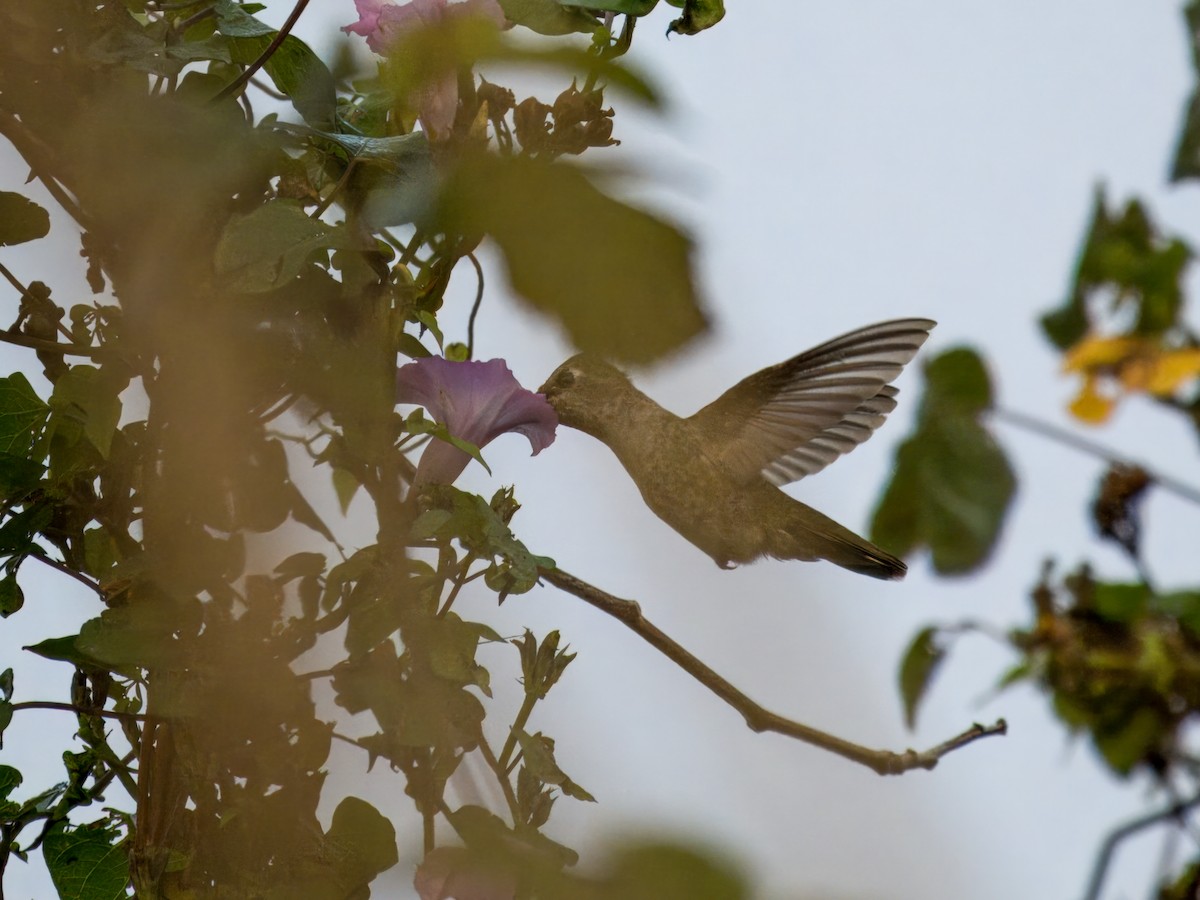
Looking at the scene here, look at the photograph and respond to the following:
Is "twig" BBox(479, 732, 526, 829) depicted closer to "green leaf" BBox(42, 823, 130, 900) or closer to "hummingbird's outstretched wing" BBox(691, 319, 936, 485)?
"green leaf" BBox(42, 823, 130, 900)

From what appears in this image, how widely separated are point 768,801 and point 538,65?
0.18m

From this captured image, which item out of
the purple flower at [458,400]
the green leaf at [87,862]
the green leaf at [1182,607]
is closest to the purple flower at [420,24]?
the purple flower at [458,400]

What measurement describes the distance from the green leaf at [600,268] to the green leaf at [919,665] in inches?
24.9

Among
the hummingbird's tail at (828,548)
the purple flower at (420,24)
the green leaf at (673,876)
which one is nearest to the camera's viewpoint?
the green leaf at (673,876)

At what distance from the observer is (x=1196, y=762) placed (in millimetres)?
615

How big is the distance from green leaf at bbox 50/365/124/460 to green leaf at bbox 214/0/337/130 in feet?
0.47

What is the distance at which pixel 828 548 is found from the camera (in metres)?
0.91

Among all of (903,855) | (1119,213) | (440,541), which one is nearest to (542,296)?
(903,855)

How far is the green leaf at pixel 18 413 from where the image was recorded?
52 cm

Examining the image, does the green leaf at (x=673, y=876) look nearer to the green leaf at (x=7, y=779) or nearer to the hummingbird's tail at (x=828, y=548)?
the green leaf at (x=7, y=779)

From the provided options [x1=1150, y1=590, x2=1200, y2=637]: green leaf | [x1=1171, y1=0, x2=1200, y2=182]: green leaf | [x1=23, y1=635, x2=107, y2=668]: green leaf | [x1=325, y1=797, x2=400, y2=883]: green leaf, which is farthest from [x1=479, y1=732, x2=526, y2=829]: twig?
[x1=1171, y1=0, x2=1200, y2=182]: green leaf

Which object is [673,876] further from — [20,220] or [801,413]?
[801,413]

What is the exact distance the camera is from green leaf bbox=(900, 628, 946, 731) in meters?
0.75

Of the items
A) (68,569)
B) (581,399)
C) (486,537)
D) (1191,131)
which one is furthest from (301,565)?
(1191,131)
